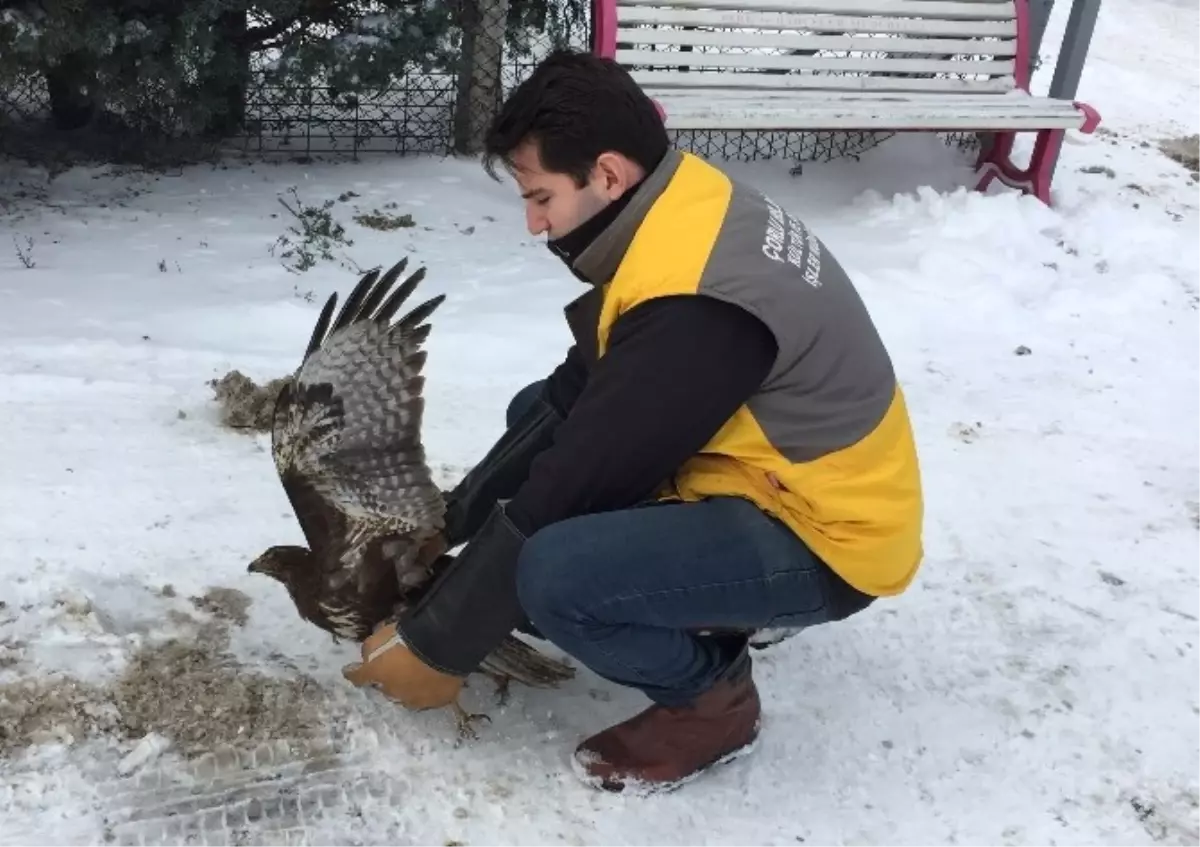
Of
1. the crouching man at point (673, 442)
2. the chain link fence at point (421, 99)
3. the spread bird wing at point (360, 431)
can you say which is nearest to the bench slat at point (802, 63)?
the chain link fence at point (421, 99)

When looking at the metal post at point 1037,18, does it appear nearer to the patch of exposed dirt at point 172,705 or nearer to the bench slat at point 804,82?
the bench slat at point 804,82

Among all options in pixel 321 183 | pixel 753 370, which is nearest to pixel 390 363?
pixel 753 370

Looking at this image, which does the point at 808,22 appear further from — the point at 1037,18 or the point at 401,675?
the point at 401,675

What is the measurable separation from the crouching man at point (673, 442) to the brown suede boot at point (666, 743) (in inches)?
0.5

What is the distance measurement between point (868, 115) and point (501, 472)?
354 centimetres

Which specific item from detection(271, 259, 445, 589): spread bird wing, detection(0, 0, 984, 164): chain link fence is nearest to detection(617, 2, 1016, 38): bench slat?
detection(0, 0, 984, 164): chain link fence

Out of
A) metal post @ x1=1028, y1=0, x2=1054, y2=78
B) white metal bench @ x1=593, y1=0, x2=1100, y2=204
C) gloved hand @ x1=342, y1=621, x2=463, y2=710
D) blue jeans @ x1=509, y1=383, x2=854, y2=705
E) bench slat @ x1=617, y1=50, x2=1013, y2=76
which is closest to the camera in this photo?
blue jeans @ x1=509, y1=383, x2=854, y2=705

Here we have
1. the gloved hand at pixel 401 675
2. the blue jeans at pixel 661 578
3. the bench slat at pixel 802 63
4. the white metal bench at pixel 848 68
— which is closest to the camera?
the blue jeans at pixel 661 578

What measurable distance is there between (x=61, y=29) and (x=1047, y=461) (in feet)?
12.2

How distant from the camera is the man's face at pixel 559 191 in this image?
1.95m

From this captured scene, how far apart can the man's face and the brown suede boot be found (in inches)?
35.6

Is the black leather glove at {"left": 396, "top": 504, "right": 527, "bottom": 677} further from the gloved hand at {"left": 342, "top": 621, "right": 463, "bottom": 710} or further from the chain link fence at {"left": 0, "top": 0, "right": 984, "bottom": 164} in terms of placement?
the chain link fence at {"left": 0, "top": 0, "right": 984, "bottom": 164}

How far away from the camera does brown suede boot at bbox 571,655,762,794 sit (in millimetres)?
2277

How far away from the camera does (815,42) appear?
5.80 meters
